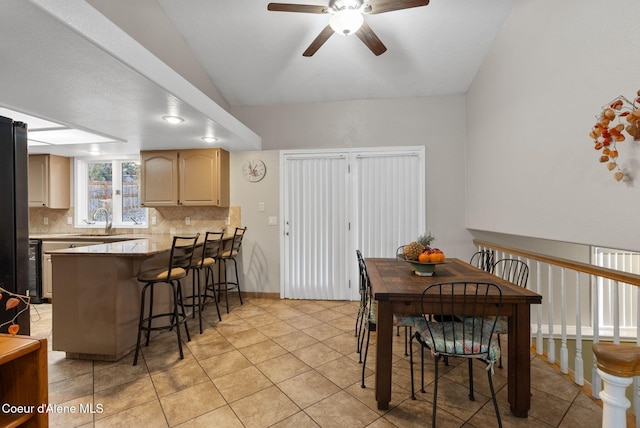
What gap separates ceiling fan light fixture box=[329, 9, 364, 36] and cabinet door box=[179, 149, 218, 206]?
2.44m

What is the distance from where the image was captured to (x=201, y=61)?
357cm

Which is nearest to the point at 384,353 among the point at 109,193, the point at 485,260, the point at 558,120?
the point at 558,120

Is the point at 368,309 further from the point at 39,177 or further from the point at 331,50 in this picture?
the point at 39,177

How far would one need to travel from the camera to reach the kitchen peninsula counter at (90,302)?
94.0 inches

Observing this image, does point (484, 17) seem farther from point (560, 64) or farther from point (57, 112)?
point (57, 112)

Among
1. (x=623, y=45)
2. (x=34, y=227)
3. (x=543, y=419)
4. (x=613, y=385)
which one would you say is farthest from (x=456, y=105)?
(x=34, y=227)

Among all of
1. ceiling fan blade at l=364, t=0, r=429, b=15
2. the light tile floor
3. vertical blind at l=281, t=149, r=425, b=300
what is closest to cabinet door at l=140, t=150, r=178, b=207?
vertical blind at l=281, t=149, r=425, b=300

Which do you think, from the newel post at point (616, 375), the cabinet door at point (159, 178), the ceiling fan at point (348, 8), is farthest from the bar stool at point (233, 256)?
the newel post at point (616, 375)

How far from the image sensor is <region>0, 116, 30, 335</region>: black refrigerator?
1.43 metres

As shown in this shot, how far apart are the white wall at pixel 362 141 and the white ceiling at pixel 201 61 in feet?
0.57

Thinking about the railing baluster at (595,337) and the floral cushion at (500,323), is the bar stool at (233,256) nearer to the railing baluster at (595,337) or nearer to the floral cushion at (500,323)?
the floral cushion at (500,323)

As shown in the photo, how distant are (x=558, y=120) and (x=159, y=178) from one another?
445 centimetres

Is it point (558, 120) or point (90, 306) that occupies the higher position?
point (558, 120)

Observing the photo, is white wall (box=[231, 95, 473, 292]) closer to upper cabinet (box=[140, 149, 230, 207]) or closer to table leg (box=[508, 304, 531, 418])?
upper cabinet (box=[140, 149, 230, 207])
